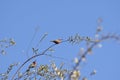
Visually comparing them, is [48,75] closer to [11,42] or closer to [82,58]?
[11,42]

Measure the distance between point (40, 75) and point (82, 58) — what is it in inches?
192

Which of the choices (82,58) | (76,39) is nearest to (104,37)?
(82,58)

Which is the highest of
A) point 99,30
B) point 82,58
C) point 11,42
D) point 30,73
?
point 11,42

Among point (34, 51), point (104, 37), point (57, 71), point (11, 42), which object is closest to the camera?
point (104, 37)

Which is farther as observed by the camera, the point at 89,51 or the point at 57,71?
the point at 57,71

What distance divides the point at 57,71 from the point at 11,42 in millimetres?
1866

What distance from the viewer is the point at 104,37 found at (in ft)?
11.5

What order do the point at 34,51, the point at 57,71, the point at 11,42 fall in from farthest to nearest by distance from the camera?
the point at 11,42
the point at 57,71
the point at 34,51

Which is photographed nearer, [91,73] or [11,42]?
[91,73]

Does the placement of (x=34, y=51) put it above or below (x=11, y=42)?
below

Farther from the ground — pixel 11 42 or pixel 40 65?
pixel 11 42

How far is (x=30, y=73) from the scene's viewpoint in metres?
7.94

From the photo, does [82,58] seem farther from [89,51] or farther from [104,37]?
[104,37]

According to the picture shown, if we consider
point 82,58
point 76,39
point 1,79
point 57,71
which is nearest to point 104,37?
point 82,58
